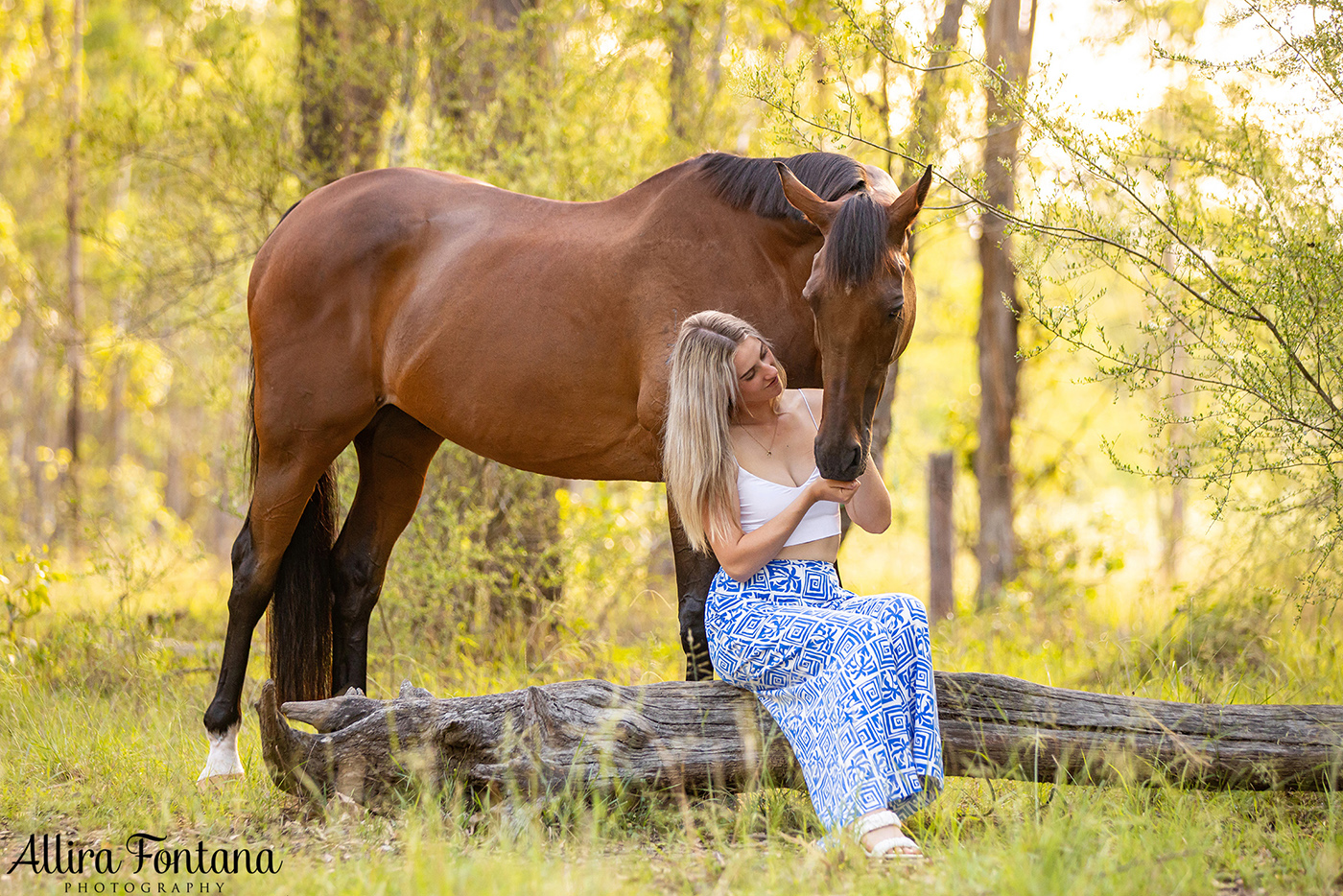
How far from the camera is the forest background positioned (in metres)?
3.52

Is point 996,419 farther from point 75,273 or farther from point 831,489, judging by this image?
point 75,273

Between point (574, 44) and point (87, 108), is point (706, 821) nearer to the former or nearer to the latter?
point (574, 44)

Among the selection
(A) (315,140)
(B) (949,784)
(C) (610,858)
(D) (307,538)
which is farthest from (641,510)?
(C) (610,858)

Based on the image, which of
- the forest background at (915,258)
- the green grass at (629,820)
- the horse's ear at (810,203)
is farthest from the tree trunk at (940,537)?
the horse's ear at (810,203)

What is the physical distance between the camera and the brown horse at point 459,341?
3.59 metres

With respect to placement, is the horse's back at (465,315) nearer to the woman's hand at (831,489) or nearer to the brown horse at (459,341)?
the brown horse at (459,341)

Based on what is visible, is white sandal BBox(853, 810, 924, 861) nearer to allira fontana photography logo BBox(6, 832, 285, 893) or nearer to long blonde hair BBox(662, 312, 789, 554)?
long blonde hair BBox(662, 312, 789, 554)

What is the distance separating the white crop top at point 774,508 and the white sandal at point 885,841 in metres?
0.87

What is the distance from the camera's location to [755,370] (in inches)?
122

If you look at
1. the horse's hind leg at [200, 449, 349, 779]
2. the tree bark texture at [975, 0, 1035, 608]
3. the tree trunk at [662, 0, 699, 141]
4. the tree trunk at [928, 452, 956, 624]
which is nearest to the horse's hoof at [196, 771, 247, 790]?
the horse's hind leg at [200, 449, 349, 779]

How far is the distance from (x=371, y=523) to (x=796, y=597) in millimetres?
2233

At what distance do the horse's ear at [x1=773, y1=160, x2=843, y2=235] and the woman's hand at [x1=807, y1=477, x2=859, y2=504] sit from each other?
0.81m

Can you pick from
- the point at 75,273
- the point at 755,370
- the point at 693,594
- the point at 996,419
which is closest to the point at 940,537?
the point at 996,419

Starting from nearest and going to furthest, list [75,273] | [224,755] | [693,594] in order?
[693,594] → [224,755] → [75,273]
